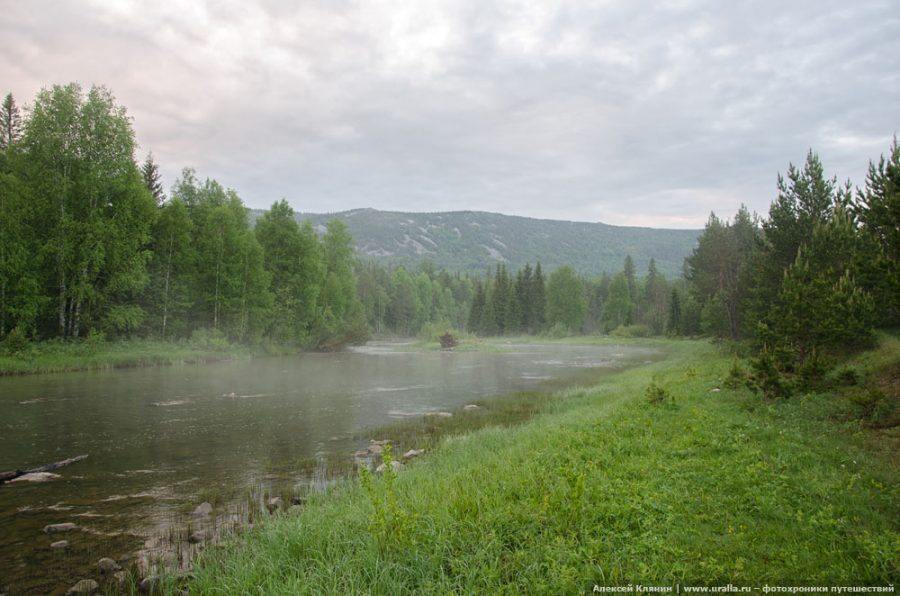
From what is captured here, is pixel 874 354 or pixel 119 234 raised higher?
pixel 119 234

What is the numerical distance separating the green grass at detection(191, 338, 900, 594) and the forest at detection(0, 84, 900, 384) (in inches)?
191

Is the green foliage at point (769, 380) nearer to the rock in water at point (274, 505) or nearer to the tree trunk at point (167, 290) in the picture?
the rock in water at point (274, 505)

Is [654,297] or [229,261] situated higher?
[229,261]

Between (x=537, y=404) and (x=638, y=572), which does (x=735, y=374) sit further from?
(x=638, y=572)

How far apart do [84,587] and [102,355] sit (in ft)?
113

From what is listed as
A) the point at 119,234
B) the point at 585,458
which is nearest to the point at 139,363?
the point at 119,234

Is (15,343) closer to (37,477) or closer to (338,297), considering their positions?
(37,477)

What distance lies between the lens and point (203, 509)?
9859mm

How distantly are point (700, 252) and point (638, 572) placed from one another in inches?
2295

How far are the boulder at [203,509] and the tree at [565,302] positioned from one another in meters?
110

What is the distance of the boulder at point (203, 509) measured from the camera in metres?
9.73

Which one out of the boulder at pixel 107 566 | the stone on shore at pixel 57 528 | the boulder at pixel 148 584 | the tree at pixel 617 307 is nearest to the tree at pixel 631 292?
the tree at pixel 617 307

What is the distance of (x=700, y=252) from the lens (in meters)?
56.4

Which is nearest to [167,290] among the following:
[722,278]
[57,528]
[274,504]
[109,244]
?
[109,244]
